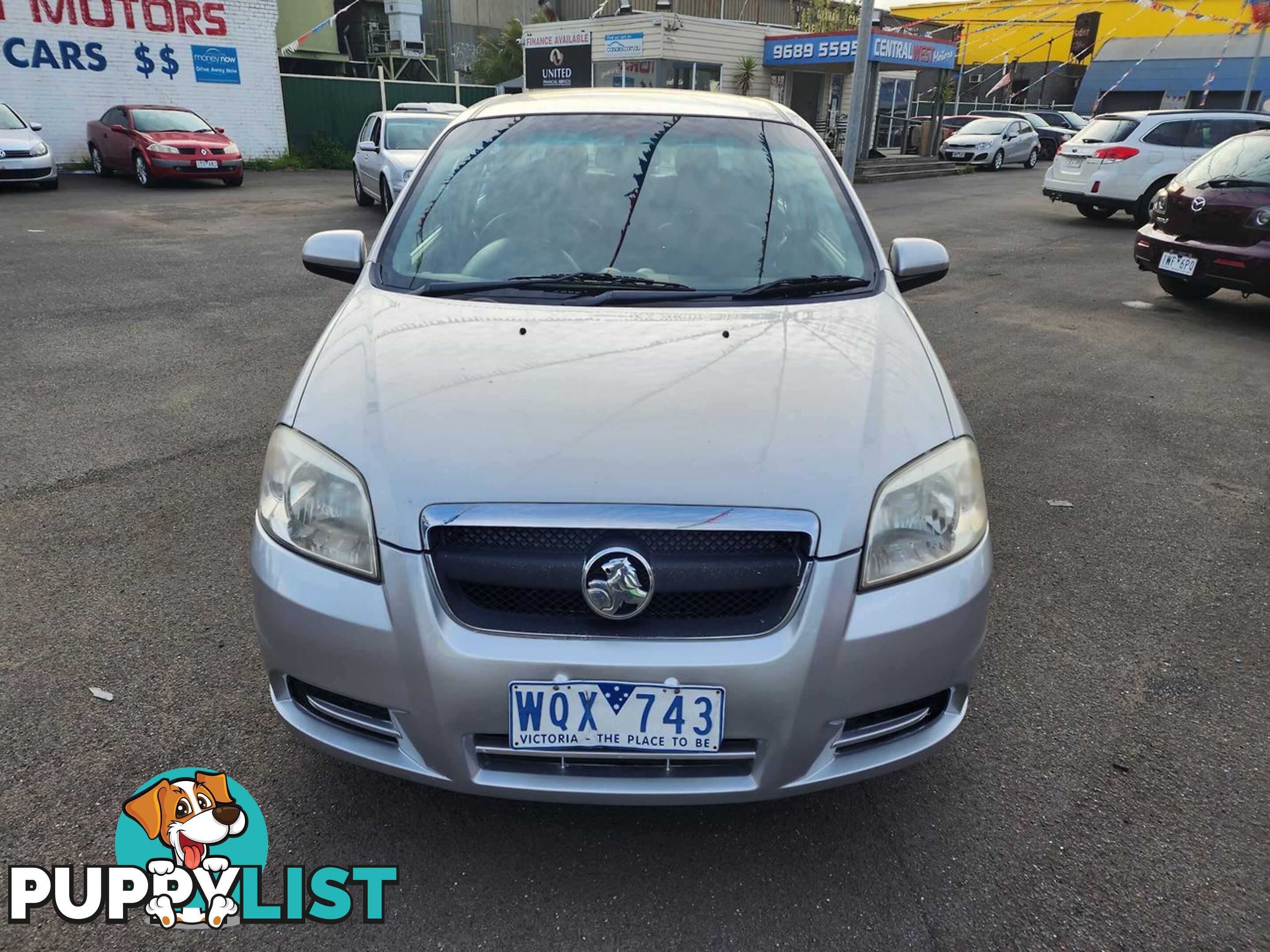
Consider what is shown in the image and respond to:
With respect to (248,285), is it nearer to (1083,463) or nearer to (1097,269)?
(1083,463)

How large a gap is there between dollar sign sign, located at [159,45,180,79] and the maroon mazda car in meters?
20.0

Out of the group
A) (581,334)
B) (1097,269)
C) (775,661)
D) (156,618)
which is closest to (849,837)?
(775,661)

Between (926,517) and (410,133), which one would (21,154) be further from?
(926,517)

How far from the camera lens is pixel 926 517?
6.48 ft

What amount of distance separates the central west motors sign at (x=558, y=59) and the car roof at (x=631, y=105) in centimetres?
2277

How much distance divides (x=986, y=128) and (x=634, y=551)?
2690cm

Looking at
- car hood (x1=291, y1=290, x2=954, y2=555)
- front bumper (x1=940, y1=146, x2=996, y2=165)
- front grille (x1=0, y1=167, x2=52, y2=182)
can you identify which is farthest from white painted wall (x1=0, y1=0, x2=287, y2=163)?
car hood (x1=291, y1=290, x2=954, y2=555)

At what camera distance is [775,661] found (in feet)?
5.74

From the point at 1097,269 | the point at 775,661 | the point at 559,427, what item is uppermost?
A: the point at 559,427

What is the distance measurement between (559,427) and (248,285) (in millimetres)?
7480

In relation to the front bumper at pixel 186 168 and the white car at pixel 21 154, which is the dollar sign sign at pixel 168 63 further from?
the white car at pixel 21 154

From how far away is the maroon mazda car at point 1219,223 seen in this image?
23.4ft

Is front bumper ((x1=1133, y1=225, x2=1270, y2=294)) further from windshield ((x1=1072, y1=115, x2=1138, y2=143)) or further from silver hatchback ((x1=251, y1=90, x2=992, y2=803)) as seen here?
silver hatchback ((x1=251, y1=90, x2=992, y2=803))

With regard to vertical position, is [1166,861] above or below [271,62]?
below
